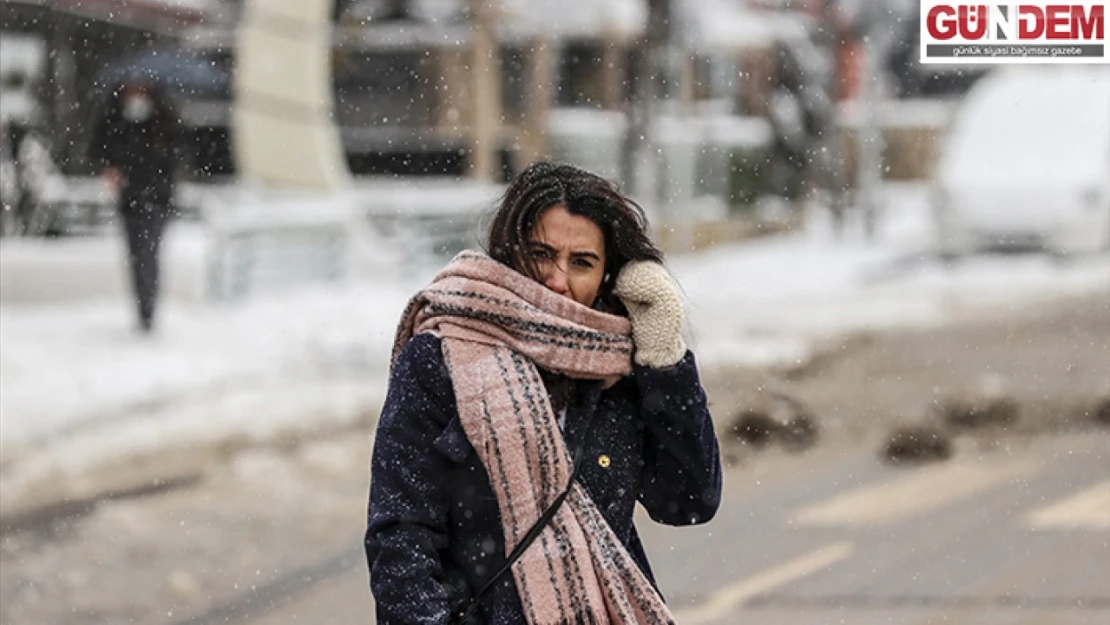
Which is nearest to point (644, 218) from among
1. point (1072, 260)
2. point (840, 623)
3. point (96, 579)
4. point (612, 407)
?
point (612, 407)

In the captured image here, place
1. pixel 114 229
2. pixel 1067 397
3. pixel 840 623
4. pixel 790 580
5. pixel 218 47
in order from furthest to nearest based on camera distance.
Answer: pixel 218 47, pixel 114 229, pixel 1067 397, pixel 790 580, pixel 840 623

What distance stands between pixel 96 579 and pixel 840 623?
273 centimetres

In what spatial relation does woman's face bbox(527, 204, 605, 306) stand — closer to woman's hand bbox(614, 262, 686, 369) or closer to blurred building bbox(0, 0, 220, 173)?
woman's hand bbox(614, 262, 686, 369)

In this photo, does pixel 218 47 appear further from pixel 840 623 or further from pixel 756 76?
pixel 840 623

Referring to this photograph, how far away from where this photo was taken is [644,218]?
2467mm

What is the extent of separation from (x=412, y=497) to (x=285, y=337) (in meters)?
9.75

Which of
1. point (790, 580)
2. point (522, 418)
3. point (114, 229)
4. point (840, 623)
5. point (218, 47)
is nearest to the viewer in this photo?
point (522, 418)

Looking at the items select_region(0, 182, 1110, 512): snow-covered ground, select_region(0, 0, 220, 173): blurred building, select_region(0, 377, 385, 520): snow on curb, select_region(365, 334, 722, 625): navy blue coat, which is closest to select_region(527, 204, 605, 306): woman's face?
select_region(365, 334, 722, 625): navy blue coat

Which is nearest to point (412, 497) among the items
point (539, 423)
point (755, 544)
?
point (539, 423)

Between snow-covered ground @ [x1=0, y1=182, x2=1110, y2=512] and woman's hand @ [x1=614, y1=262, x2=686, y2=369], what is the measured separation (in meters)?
5.01

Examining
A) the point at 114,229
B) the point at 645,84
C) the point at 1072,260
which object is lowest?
the point at 1072,260

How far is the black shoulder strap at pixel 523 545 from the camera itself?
7.44 ft

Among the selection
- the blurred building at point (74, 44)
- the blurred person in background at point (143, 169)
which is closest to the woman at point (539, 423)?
the blurred building at point (74, 44)

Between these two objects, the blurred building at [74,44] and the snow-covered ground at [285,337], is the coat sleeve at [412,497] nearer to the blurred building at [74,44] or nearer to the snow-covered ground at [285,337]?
the snow-covered ground at [285,337]
